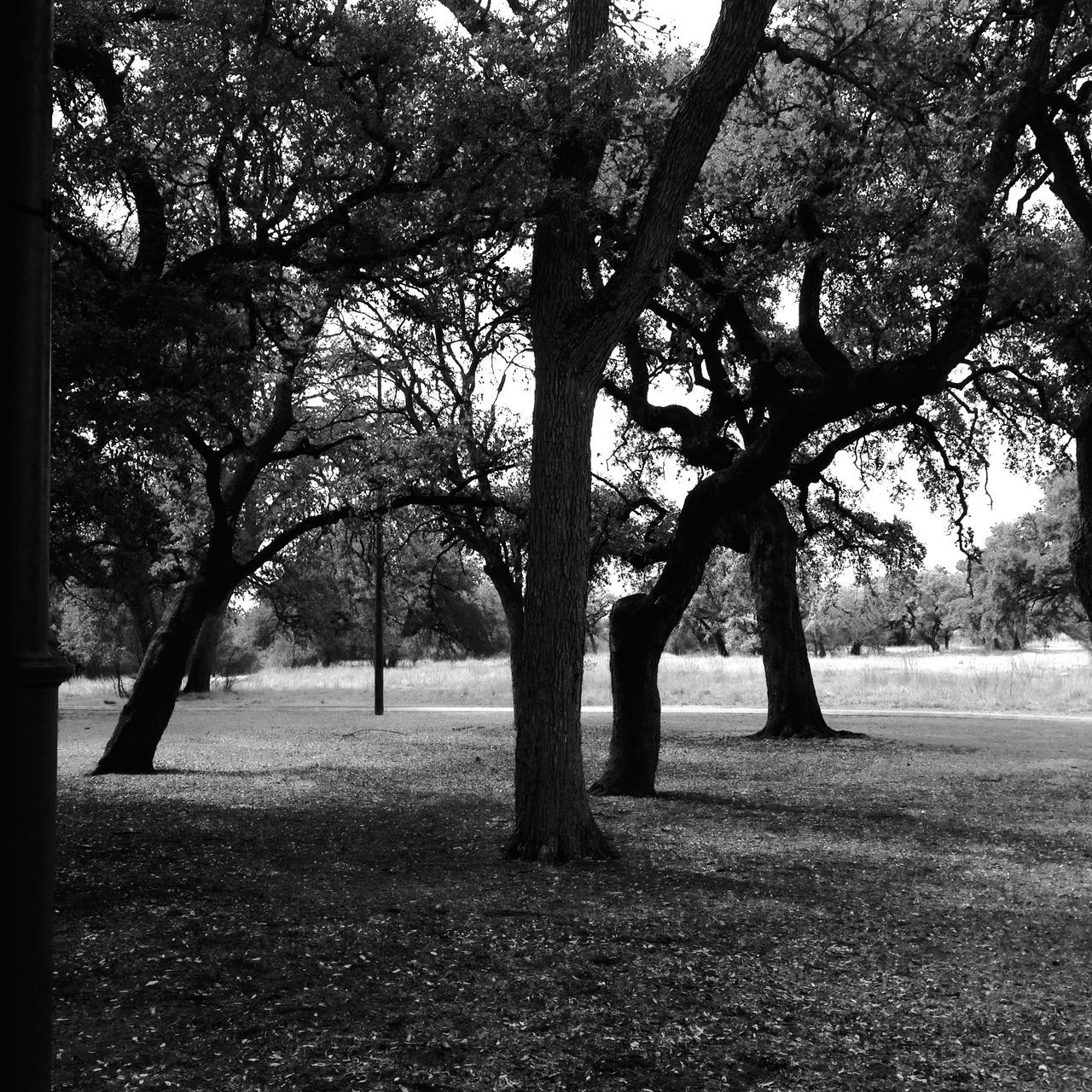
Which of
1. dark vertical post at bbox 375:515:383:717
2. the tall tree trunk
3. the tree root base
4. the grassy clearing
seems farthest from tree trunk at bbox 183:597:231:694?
the tree root base

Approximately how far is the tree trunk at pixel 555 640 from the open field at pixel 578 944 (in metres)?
0.34

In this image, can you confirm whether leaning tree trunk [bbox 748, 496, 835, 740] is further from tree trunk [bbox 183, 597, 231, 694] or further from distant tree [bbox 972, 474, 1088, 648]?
distant tree [bbox 972, 474, 1088, 648]

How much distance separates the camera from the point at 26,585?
186 cm

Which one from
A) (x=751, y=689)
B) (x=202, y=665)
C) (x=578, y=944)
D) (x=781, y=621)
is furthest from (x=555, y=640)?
(x=202, y=665)

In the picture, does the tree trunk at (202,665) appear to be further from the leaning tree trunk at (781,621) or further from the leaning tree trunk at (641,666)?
the leaning tree trunk at (641,666)

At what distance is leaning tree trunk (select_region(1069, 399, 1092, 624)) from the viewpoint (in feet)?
42.3

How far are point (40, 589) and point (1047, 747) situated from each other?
1987cm

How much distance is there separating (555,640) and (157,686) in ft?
31.0

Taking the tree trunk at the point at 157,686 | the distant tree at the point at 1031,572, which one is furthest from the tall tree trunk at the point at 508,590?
the distant tree at the point at 1031,572

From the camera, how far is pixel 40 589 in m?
1.89

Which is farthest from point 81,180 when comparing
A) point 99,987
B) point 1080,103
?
point 1080,103

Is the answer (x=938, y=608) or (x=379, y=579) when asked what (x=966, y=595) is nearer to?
(x=938, y=608)

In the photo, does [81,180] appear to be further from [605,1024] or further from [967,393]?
[967,393]

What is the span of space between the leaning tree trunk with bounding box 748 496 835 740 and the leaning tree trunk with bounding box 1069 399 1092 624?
819 centimetres
